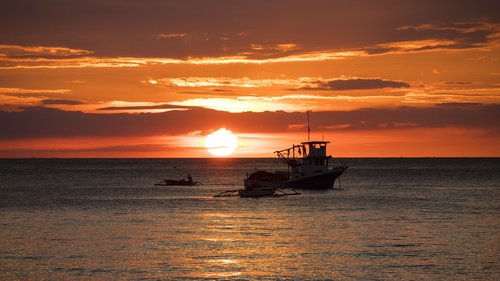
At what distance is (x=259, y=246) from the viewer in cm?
5734

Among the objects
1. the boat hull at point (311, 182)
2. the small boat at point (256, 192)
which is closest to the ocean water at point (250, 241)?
the small boat at point (256, 192)

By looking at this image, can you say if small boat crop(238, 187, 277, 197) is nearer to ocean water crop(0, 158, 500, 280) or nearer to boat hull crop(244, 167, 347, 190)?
boat hull crop(244, 167, 347, 190)

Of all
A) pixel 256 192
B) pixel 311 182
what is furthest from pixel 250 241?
pixel 311 182

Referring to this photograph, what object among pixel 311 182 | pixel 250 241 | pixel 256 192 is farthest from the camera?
pixel 311 182

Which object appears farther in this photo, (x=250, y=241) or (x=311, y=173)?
(x=311, y=173)

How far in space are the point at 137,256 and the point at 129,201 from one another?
6092cm

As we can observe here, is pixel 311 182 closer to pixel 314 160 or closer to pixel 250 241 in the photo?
pixel 314 160

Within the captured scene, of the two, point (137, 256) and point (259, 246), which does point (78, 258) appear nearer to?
point (137, 256)

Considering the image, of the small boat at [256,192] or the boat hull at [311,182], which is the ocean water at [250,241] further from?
the boat hull at [311,182]

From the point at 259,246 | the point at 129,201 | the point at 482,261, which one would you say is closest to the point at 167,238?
the point at 259,246

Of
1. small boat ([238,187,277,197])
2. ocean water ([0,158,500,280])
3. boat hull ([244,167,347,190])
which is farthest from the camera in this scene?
boat hull ([244,167,347,190])

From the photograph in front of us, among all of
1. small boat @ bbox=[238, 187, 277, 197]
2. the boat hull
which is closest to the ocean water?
small boat @ bbox=[238, 187, 277, 197]

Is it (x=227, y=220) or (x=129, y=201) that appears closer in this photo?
(x=227, y=220)

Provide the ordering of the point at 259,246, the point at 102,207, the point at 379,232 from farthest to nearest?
the point at 102,207 < the point at 379,232 < the point at 259,246
